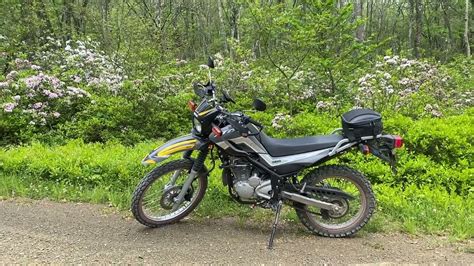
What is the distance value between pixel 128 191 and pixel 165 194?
1131mm

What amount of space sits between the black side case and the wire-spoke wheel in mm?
1531

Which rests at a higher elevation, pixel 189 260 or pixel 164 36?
pixel 164 36

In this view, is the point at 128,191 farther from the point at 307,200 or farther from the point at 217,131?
the point at 307,200

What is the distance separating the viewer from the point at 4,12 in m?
12.7

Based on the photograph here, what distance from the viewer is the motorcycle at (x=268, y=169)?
4305mm

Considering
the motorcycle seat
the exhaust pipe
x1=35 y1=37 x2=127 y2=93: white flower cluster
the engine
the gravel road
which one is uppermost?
x1=35 y1=37 x2=127 y2=93: white flower cluster

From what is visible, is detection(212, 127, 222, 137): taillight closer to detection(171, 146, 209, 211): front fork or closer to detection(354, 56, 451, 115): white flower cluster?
detection(171, 146, 209, 211): front fork

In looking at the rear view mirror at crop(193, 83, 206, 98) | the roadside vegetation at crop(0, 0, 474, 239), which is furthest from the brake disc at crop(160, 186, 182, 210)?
the rear view mirror at crop(193, 83, 206, 98)

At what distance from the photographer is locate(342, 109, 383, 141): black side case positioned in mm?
4262

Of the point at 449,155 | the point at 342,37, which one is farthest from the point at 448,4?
the point at 449,155

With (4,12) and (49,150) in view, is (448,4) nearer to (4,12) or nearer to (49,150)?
(4,12)

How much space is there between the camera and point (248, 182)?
14.6 feet

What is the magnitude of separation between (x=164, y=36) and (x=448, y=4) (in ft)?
80.4

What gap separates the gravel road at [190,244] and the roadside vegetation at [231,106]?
0.33 metres
